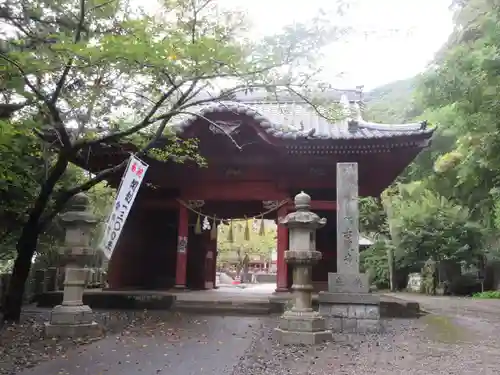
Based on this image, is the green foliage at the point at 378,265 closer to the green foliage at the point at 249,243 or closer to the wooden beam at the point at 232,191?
the green foliage at the point at 249,243

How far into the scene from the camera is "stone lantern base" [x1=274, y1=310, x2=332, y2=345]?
6.88 meters

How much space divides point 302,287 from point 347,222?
186 centimetres

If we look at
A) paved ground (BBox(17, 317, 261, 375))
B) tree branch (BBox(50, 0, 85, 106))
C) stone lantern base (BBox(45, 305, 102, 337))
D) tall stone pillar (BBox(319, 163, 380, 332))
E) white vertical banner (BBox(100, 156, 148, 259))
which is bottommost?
paved ground (BBox(17, 317, 261, 375))

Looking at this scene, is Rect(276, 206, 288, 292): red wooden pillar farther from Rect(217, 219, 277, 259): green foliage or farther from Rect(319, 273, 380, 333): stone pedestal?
Rect(217, 219, 277, 259): green foliage

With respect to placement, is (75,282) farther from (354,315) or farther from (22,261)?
(354,315)

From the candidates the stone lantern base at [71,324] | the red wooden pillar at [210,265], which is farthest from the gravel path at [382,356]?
the red wooden pillar at [210,265]

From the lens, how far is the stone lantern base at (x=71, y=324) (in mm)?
6973

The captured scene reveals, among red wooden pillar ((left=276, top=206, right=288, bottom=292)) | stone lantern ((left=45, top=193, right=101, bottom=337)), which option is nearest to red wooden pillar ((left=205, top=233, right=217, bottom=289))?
red wooden pillar ((left=276, top=206, right=288, bottom=292))

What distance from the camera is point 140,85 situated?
7.07m

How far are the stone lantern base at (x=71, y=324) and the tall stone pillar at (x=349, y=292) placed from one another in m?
3.94

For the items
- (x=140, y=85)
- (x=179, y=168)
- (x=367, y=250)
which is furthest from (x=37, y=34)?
(x=367, y=250)

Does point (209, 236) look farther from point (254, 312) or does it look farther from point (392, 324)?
point (392, 324)

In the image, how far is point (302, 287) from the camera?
729cm

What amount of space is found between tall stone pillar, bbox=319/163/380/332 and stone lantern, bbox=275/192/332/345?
0.94 metres
